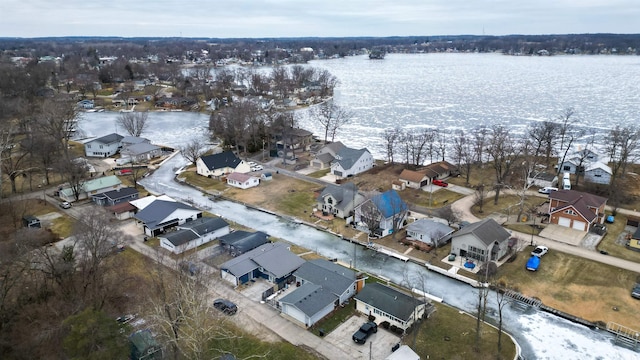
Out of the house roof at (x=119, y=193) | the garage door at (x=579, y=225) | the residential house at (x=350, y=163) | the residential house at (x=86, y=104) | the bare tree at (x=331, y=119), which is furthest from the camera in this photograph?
the residential house at (x=86, y=104)

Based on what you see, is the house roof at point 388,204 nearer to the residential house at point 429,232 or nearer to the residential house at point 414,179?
the residential house at point 429,232

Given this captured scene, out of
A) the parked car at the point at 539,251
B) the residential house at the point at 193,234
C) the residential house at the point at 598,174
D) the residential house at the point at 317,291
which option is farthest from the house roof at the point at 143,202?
the residential house at the point at 598,174

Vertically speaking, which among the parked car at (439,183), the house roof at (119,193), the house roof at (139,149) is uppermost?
the house roof at (139,149)

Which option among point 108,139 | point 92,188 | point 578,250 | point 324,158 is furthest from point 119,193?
point 578,250

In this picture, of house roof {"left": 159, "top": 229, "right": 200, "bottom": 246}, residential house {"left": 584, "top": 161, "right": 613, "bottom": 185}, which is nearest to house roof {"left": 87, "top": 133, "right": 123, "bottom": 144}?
house roof {"left": 159, "top": 229, "right": 200, "bottom": 246}

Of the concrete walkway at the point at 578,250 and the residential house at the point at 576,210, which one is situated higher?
the residential house at the point at 576,210

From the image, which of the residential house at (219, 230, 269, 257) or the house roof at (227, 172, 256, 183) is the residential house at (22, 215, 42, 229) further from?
the house roof at (227, 172, 256, 183)

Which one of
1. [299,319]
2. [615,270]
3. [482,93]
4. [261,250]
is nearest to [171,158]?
[261,250]
